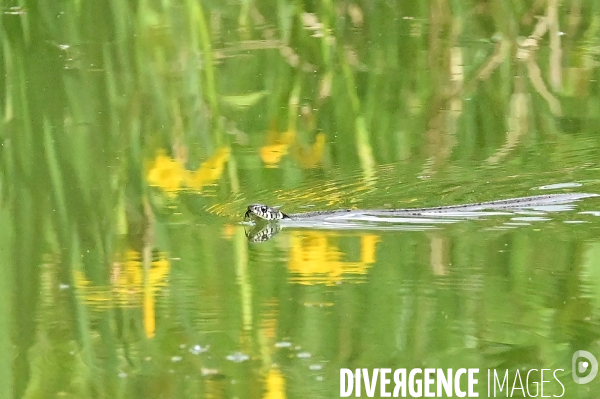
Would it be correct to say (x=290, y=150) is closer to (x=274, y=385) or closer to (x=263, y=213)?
(x=263, y=213)

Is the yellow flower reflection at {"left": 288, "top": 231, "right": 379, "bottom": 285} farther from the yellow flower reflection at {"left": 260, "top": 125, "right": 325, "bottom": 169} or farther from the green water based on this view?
the yellow flower reflection at {"left": 260, "top": 125, "right": 325, "bottom": 169}

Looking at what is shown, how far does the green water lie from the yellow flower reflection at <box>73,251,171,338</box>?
0.05 ft

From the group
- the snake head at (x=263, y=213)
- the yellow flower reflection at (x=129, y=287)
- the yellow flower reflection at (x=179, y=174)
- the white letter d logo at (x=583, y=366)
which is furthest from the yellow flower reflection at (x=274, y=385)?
the yellow flower reflection at (x=179, y=174)

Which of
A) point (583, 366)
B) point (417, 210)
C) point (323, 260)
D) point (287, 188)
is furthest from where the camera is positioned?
point (287, 188)

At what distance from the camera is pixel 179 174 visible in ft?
26.2

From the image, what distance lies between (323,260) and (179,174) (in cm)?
198

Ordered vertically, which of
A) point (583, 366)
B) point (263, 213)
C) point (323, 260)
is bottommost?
point (583, 366)

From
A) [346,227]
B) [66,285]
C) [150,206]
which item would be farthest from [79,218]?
[346,227]

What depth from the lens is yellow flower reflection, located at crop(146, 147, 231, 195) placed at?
7.81m

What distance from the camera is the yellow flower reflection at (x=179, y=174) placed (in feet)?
25.6

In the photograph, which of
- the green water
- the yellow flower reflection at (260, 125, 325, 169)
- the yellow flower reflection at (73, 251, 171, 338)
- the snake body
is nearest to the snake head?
the snake body

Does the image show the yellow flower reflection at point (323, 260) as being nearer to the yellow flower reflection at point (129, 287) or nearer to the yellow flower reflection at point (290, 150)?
the yellow flower reflection at point (129, 287)

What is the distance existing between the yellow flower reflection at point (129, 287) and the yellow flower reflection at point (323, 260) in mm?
664

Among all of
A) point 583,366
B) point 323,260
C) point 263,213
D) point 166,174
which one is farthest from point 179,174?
point 583,366
